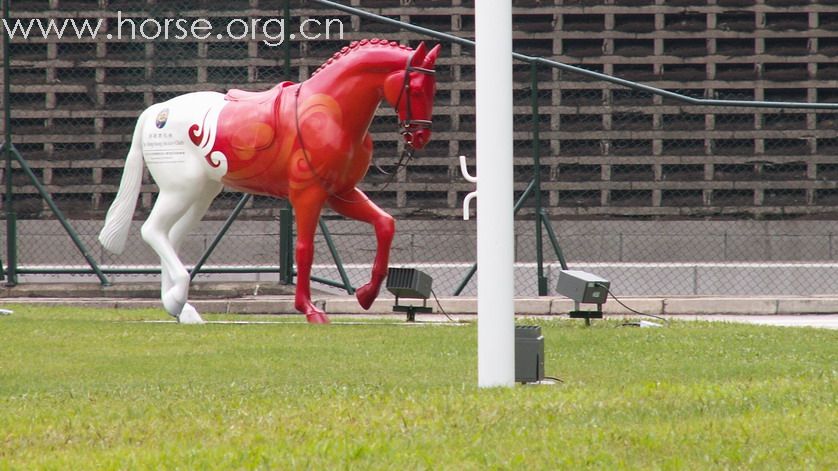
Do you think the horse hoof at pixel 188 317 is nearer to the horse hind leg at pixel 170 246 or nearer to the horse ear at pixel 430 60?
the horse hind leg at pixel 170 246

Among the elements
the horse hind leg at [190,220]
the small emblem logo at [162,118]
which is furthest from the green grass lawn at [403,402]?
the small emblem logo at [162,118]

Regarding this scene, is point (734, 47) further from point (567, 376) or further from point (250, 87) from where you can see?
point (567, 376)

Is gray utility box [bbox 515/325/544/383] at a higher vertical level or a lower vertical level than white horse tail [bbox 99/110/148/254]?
lower

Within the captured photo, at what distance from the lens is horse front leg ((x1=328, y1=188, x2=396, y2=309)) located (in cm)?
1199

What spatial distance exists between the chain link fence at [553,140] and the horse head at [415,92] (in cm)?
538

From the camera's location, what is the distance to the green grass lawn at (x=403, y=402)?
5551 millimetres

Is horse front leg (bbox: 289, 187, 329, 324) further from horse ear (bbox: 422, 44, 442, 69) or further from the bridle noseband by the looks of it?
horse ear (bbox: 422, 44, 442, 69)

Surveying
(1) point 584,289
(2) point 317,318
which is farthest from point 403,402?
(2) point 317,318

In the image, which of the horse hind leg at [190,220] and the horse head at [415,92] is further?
the horse hind leg at [190,220]

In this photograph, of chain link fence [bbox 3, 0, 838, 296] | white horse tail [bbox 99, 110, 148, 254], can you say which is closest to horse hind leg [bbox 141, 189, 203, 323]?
white horse tail [bbox 99, 110, 148, 254]

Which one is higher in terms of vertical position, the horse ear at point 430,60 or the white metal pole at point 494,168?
the horse ear at point 430,60

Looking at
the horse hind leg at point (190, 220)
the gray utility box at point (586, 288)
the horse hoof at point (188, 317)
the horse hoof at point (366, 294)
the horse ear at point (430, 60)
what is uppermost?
the horse ear at point (430, 60)

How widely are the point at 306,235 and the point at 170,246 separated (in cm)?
117

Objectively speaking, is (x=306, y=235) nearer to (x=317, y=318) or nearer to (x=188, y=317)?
(x=317, y=318)
